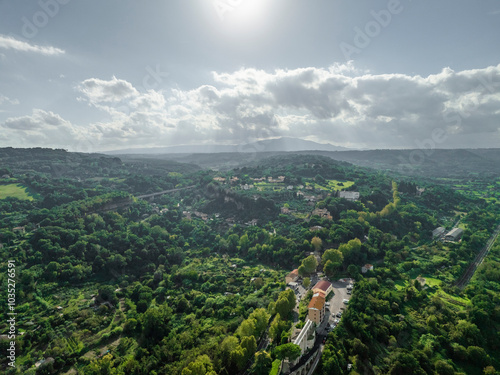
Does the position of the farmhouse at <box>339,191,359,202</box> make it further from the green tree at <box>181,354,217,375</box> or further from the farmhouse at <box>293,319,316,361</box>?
the green tree at <box>181,354,217,375</box>

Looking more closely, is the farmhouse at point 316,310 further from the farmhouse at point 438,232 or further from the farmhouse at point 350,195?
the farmhouse at point 350,195

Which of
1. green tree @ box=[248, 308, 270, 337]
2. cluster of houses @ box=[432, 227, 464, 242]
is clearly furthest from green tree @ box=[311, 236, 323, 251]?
cluster of houses @ box=[432, 227, 464, 242]


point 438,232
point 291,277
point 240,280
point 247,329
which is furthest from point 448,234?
point 247,329

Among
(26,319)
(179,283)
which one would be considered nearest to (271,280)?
(179,283)

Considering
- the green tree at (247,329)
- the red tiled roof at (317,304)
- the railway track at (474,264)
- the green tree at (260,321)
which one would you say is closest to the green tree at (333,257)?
the red tiled roof at (317,304)

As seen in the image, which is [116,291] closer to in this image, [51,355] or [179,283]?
[179,283]

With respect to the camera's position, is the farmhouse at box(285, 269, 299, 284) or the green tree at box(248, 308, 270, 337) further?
the farmhouse at box(285, 269, 299, 284)
